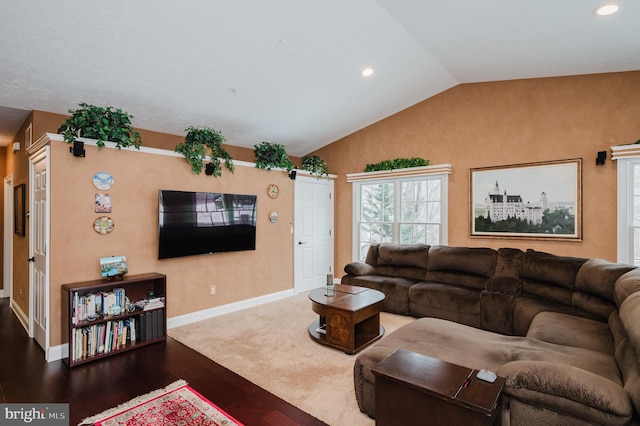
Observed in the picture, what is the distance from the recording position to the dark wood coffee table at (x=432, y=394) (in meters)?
1.53

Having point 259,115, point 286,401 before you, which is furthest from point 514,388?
point 259,115

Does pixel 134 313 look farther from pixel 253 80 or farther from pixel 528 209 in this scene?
pixel 528 209

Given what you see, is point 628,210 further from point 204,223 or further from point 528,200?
point 204,223

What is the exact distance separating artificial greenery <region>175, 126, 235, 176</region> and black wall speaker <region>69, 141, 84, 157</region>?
102 centimetres

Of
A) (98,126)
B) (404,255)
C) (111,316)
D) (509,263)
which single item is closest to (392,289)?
(404,255)

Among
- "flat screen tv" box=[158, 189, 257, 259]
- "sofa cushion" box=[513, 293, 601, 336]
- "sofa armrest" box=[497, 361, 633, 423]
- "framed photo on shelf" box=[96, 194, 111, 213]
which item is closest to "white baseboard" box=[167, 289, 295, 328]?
"flat screen tv" box=[158, 189, 257, 259]

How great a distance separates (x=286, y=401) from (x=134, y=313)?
199 cm

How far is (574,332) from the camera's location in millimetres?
2531

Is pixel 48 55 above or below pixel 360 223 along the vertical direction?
above

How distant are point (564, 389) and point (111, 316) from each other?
12.2 ft

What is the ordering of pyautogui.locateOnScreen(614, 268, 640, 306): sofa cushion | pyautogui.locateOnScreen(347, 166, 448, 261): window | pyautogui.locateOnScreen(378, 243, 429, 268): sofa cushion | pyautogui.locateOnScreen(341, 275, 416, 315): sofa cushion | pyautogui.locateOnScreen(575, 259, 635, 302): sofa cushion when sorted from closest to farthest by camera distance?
pyautogui.locateOnScreen(614, 268, 640, 306): sofa cushion, pyautogui.locateOnScreen(575, 259, 635, 302): sofa cushion, pyautogui.locateOnScreen(341, 275, 416, 315): sofa cushion, pyautogui.locateOnScreen(378, 243, 429, 268): sofa cushion, pyautogui.locateOnScreen(347, 166, 448, 261): window

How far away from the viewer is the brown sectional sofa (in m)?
1.58

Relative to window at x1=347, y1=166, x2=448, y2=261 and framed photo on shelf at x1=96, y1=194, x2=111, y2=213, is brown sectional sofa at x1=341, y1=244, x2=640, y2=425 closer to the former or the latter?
window at x1=347, y1=166, x2=448, y2=261

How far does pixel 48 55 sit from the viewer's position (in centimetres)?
298
